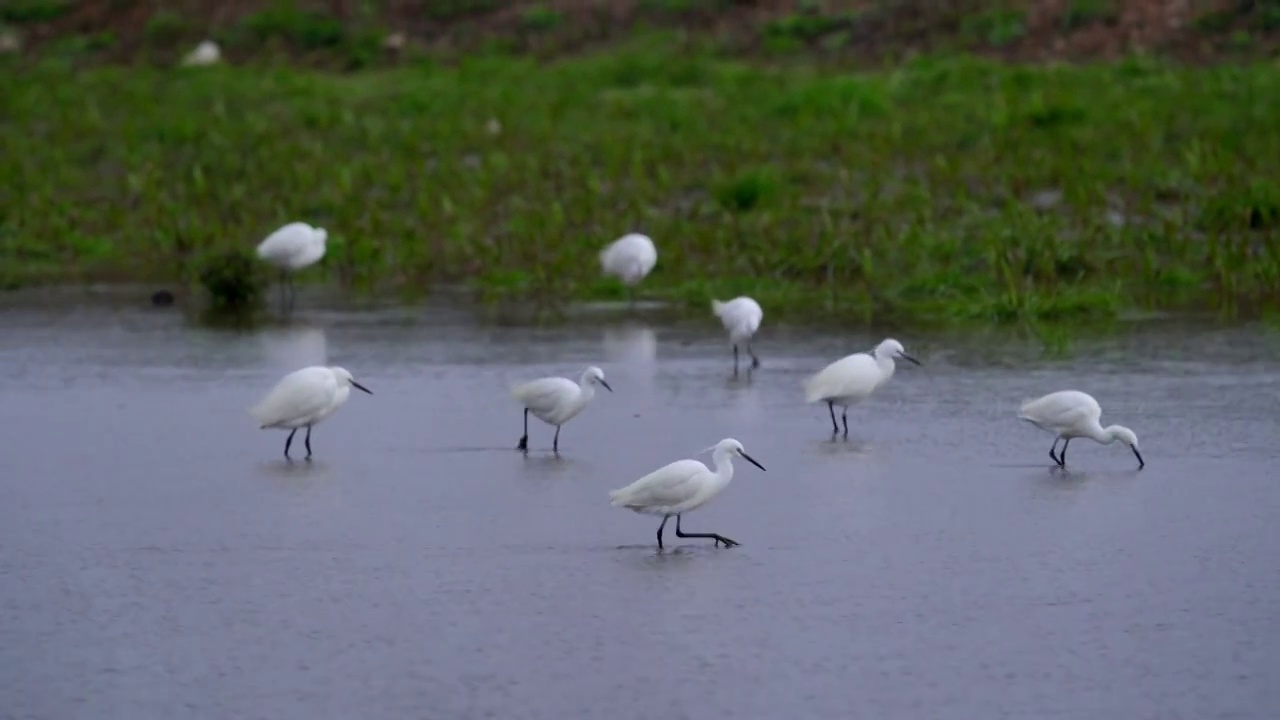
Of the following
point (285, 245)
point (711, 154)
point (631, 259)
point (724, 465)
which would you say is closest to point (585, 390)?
point (724, 465)

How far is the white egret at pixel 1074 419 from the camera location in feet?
38.9

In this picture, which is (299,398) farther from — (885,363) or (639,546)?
(885,363)

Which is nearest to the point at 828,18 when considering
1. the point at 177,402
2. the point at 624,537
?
the point at 177,402

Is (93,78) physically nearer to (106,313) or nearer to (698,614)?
(106,313)

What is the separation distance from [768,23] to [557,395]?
20026mm

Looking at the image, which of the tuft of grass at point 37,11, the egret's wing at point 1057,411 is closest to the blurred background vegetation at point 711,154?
the tuft of grass at point 37,11

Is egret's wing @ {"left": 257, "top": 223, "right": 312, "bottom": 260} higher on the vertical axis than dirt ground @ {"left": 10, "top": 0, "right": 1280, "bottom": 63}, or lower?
lower

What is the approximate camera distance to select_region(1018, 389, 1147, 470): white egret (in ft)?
38.9

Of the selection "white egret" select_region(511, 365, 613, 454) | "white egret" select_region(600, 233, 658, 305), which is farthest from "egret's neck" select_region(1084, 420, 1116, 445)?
"white egret" select_region(600, 233, 658, 305)

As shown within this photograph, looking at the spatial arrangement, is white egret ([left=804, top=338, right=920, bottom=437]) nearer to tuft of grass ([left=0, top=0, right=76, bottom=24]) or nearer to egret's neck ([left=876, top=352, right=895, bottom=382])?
egret's neck ([left=876, top=352, right=895, bottom=382])

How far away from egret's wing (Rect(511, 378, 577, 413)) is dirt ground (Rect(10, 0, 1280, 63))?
1717 centimetres

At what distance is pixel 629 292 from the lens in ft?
64.2

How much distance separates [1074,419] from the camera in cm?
1187

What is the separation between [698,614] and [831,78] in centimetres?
1914
